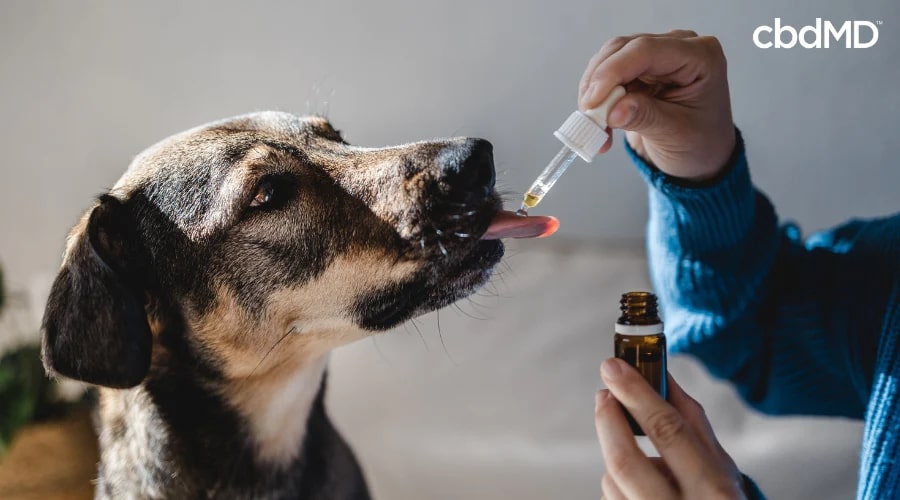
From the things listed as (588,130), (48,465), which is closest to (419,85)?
(588,130)

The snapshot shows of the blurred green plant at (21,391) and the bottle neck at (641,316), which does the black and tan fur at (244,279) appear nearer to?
the bottle neck at (641,316)

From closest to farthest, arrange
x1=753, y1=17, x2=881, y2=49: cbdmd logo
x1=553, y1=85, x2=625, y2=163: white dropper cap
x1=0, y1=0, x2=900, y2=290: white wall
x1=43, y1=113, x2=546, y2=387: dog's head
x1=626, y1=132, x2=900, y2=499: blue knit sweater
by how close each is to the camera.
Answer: x1=553, y1=85, x2=625, y2=163: white dropper cap < x1=43, y1=113, x2=546, y2=387: dog's head < x1=626, y1=132, x2=900, y2=499: blue knit sweater < x1=753, y1=17, x2=881, y2=49: cbdmd logo < x1=0, y1=0, x2=900, y2=290: white wall

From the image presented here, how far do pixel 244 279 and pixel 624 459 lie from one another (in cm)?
63

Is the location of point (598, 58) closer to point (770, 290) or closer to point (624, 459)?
point (624, 459)

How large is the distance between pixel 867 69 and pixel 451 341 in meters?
1.16

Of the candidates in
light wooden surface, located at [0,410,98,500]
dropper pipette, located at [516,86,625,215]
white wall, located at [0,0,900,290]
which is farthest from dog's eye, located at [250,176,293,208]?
light wooden surface, located at [0,410,98,500]

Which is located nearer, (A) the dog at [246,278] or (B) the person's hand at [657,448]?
(B) the person's hand at [657,448]

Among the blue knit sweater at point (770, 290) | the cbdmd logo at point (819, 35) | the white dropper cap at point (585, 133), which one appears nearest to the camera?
the white dropper cap at point (585, 133)

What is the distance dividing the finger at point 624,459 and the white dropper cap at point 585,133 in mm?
307

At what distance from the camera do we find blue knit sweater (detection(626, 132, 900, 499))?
1.30 m

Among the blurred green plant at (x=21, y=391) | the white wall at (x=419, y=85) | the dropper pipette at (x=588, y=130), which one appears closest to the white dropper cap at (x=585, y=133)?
the dropper pipette at (x=588, y=130)

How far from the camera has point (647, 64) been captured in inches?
41.0

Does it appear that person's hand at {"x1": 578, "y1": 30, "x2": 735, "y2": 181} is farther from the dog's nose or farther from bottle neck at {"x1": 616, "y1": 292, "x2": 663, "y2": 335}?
bottle neck at {"x1": 616, "y1": 292, "x2": 663, "y2": 335}

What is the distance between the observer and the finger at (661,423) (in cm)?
85
